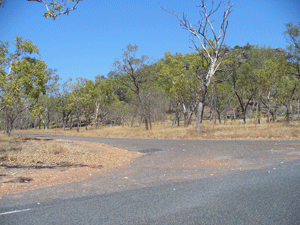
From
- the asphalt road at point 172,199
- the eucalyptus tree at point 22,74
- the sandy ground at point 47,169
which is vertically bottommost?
the sandy ground at point 47,169

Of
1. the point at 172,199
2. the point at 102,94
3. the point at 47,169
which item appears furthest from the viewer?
the point at 102,94

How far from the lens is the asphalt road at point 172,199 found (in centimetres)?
396

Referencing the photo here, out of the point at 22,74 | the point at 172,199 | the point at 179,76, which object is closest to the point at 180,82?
the point at 179,76

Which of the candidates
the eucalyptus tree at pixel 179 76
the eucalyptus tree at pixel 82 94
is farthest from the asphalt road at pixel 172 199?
the eucalyptus tree at pixel 82 94

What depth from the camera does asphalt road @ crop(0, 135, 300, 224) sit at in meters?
3.96

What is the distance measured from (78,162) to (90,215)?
668 centimetres

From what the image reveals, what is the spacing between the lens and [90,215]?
4.19 m

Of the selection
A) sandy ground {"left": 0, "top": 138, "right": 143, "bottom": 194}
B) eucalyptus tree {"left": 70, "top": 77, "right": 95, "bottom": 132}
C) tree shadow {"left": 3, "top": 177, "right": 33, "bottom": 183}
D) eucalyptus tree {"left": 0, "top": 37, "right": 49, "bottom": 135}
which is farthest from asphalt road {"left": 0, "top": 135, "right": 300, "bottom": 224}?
eucalyptus tree {"left": 70, "top": 77, "right": 95, "bottom": 132}

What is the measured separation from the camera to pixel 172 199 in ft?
15.9

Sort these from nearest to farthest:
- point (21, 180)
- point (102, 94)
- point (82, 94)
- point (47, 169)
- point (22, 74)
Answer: point (21, 180), point (47, 169), point (22, 74), point (82, 94), point (102, 94)

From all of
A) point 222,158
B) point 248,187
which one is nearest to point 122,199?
point 248,187

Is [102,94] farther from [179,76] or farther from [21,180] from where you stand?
[21,180]

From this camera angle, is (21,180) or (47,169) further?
(47,169)

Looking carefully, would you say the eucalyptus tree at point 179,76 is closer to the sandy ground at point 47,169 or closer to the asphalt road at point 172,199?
the sandy ground at point 47,169
